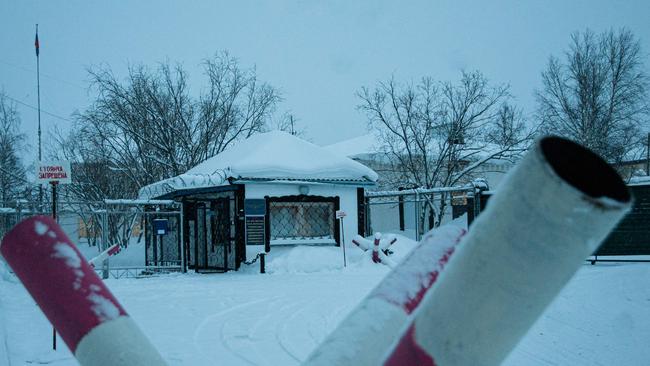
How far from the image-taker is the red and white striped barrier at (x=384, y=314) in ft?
4.88

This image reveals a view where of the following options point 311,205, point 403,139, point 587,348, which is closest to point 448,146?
point 403,139

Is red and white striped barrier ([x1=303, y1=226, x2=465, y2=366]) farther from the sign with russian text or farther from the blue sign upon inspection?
the blue sign

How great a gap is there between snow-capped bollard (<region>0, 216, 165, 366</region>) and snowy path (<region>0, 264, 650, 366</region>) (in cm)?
441

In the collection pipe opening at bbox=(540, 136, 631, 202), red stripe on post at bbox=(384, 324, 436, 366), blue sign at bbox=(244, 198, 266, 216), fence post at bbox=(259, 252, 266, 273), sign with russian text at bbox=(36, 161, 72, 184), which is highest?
sign with russian text at bbox=(36, 161, 72, 184)

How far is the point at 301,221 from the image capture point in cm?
1702

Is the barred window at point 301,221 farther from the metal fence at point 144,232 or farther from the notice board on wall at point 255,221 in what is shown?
the metal fence at point 144,232

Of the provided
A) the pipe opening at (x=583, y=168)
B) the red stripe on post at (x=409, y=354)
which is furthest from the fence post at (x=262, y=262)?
the pipe opening at (x=583, y=168)

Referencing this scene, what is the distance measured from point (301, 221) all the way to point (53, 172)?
418 inches

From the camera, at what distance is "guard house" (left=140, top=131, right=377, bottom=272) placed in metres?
16.1

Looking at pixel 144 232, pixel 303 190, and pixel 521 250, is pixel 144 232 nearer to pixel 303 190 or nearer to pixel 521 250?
pixel 303 190

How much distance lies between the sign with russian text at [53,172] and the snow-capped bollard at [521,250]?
672 centimetres

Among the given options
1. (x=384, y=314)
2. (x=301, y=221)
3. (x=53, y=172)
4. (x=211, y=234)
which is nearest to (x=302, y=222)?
(x=301, y=221)

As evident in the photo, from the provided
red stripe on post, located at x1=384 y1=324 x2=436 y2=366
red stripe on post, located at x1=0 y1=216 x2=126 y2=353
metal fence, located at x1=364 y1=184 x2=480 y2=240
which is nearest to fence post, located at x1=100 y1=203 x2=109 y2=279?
metal fence, located at x1=364 y1=184 x2=480 y2=240

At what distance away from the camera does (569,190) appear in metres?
0.89
